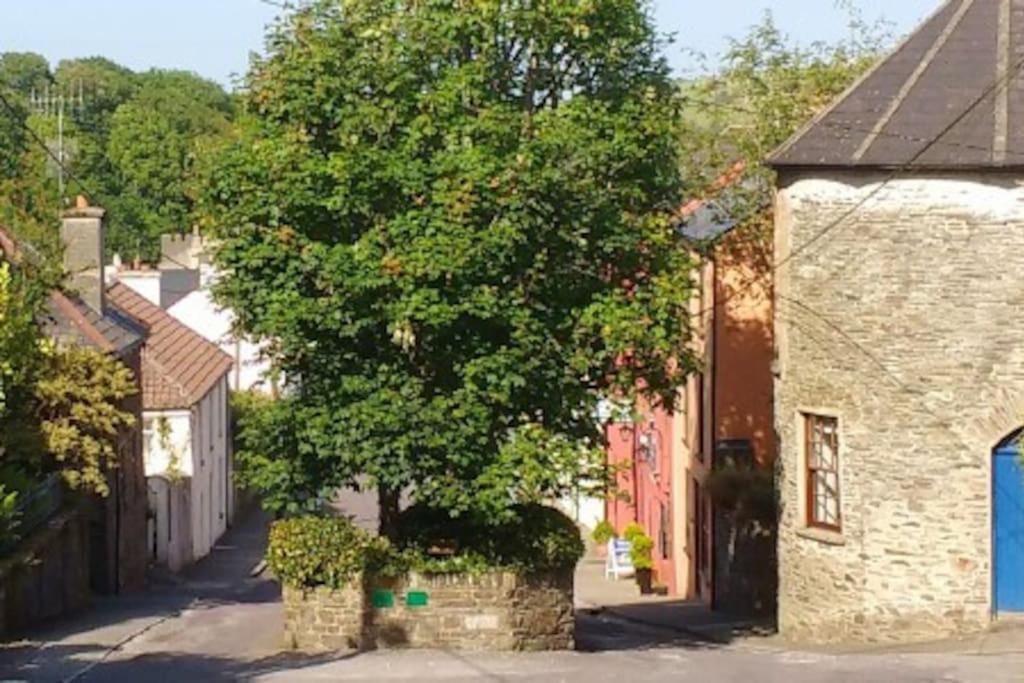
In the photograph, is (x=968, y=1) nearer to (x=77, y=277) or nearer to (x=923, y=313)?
(x=923, y=313)

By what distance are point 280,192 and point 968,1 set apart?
33.7 feet

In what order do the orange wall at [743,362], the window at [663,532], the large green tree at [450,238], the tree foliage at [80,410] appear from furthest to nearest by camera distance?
the window at [663,532] → the orange wall at [743,362] → the tree foliage at [80,410] → the large green tree at [450,238]

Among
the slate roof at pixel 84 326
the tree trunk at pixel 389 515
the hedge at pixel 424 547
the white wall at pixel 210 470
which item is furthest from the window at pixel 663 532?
the tree trunk at pixel 389 515

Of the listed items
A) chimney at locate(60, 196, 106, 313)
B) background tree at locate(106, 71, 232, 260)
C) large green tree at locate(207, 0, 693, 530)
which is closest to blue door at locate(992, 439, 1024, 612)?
large green tree at locate(207, 0, 693, 530)

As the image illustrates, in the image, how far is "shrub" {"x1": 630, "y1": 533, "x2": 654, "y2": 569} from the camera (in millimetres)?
42312

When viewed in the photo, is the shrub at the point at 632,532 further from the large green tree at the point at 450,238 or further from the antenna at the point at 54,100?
the antenna at the point at 54,100

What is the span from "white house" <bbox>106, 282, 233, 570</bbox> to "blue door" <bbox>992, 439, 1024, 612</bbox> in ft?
75.0

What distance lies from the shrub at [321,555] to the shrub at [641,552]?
1660 cm

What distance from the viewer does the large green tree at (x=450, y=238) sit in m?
25.2

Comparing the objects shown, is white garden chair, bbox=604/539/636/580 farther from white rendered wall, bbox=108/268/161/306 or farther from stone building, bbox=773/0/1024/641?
white rendered wall, bbox=108/268/161/306

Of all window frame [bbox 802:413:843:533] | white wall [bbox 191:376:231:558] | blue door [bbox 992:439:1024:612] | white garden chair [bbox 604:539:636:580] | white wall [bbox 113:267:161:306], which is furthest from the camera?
white wall [bbox 113:267:161:306]

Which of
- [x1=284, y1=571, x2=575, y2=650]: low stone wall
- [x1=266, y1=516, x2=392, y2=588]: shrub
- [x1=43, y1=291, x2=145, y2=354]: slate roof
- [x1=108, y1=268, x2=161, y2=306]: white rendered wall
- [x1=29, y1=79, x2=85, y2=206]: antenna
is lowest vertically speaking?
[x1=284, y1=571, x2=575, y2=650]: low stone wall

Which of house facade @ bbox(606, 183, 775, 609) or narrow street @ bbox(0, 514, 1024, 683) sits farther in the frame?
house facade @ bbox(606, 183, 775, 609)

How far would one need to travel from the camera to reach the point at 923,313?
26.5 meters
